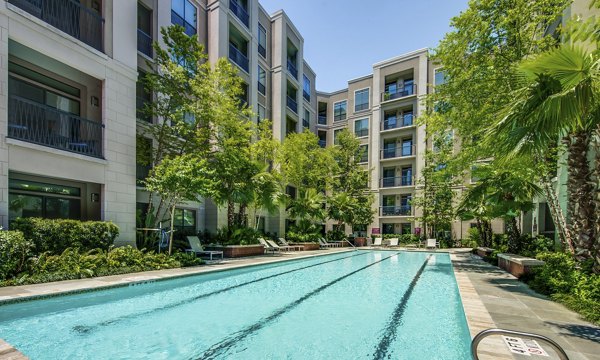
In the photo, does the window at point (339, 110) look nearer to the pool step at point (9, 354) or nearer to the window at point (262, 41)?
the window at point (262, 41)

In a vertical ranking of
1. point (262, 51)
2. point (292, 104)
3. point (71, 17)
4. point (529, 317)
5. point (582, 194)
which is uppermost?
point (262, 51)

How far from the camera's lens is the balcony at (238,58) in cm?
2222

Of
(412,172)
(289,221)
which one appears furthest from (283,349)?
(412,172)

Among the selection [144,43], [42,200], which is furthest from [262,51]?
[42,200]

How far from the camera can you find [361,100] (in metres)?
38.0

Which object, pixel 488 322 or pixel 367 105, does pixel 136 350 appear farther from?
pixel 367 105

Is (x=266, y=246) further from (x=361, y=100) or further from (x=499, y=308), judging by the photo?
(x=361, y=100)

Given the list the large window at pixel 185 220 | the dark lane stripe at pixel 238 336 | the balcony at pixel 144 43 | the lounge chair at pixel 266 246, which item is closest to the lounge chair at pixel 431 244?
the lounge chair at pixel 266 246

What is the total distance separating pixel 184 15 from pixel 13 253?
52.3 feet

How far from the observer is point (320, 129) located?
40.2 meters

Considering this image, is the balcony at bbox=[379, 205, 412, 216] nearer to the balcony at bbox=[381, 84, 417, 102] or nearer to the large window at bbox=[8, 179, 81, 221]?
the balcony at bbox=[381, 84, 417, 102]

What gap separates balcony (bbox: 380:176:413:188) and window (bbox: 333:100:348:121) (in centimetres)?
985

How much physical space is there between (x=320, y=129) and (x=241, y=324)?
35589 mm

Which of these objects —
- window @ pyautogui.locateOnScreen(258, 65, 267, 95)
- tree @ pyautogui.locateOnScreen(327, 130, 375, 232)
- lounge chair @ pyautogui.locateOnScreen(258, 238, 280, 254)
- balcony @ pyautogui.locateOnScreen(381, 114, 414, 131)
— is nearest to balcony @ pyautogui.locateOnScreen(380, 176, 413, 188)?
tree @ pyautogui.locateOnScreen(327, 130, 375, 232)
